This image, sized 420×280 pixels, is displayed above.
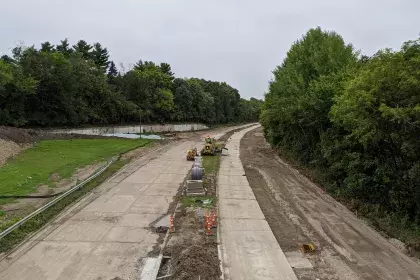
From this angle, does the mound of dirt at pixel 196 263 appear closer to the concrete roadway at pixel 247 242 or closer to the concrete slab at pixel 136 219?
the concrete roadway at pixel 247 242

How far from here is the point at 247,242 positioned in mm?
15039

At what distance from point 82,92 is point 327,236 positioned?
59322 mm

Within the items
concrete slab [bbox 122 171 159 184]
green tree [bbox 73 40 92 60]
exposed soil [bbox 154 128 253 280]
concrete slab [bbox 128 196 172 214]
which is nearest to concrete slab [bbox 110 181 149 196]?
concrete slab [bbox 122 171 159 184]

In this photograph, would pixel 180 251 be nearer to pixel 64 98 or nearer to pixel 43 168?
pixel 43 168

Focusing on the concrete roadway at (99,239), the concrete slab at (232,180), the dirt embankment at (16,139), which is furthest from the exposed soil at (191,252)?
the dirt embankment at (16,139)

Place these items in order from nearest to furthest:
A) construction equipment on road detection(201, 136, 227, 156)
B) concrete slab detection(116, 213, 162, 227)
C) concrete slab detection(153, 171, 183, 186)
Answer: concrete slab detection(116, 213, 162, 227) < concrete slab detection(153, 171, 183, 186) < construction equipment on road detection(201, 136, 227, 156)

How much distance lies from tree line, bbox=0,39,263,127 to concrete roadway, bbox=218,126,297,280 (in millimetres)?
38132

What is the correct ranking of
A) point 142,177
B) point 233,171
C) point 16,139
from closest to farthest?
point 142,177
point 233,171
point 16,139

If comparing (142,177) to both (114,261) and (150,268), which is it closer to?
(114,261)

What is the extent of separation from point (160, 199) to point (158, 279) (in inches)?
406

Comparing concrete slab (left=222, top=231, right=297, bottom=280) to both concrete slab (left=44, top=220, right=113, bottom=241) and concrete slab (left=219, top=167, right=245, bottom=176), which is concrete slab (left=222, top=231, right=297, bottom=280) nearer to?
concrete slab (left=44, top=220, right=113, bottom=241)

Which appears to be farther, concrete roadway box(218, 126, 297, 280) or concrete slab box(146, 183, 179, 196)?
concrete slab box(146, 183, 179, 196)

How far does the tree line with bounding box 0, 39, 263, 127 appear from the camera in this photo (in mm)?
54875

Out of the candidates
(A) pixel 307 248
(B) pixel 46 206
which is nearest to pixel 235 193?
(A) pixel 307 248
